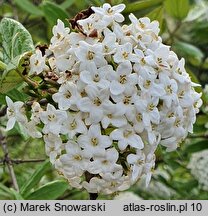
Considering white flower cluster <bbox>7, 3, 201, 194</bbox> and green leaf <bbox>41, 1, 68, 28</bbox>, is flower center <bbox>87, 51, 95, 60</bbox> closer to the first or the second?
white flower cluster <bbox>7, 3, 201, 194</bbox>

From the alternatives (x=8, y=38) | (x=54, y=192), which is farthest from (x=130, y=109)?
(x=54, y=192)

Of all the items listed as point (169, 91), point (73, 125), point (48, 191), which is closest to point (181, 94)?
point (169, 91)

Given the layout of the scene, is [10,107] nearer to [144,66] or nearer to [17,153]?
[144,66]

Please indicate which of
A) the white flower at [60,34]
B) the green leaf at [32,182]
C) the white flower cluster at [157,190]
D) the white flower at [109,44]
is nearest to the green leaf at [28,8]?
the green leaf at [32,182]

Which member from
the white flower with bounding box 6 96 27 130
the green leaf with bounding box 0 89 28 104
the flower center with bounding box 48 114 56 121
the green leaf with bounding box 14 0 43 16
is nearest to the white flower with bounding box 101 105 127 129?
the flower center with bounding box 48 114 56 121

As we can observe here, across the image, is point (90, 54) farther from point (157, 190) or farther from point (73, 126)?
point (157, 190)
